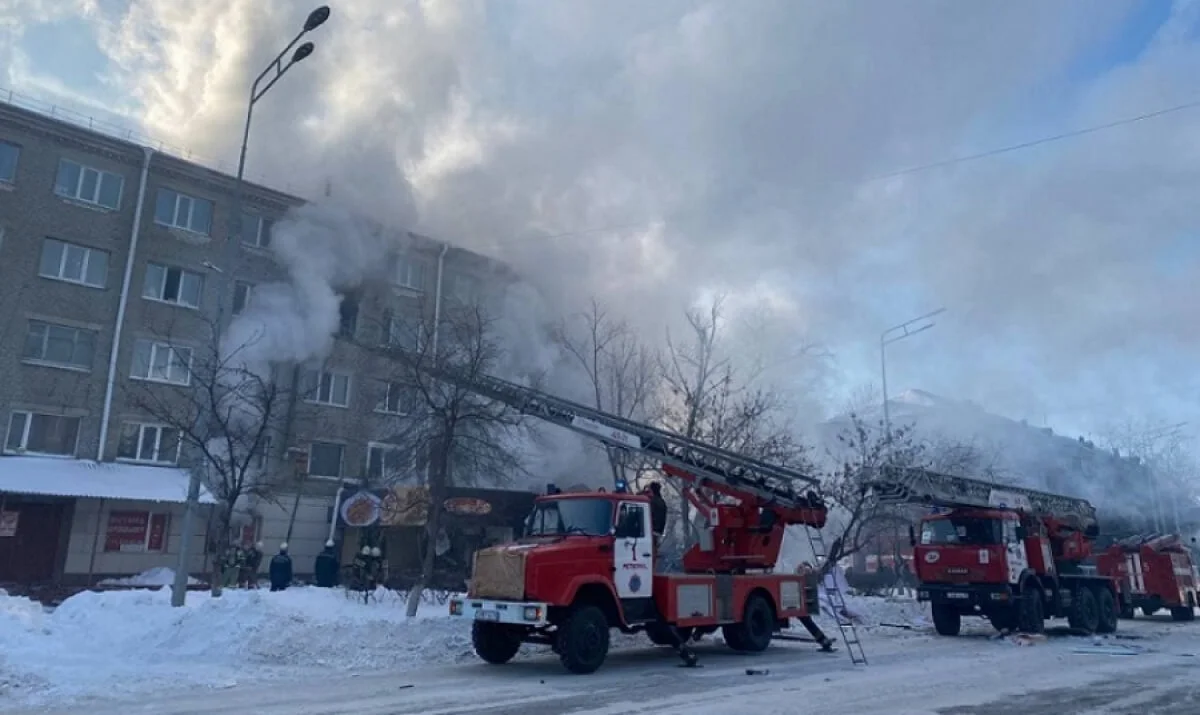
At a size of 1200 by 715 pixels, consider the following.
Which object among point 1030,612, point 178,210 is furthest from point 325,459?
point 1030,612

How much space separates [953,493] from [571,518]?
935 cm

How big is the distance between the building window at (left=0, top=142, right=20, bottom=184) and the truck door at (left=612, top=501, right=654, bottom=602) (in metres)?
22.7

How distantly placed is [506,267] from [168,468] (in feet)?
41.6

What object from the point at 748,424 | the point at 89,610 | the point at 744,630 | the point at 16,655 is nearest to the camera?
the point at 16,655

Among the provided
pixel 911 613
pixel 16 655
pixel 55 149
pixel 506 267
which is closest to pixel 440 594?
pixel 16 655

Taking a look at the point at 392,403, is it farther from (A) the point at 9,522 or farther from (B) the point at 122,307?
(A) the point at 9,522

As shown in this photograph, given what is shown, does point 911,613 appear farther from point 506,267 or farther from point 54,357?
point 54,357

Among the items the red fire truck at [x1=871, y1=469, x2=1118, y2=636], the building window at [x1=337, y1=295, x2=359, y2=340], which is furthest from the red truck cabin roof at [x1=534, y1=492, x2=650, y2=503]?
the building window at [x1=337, y1=295, x2=359, y2=340]

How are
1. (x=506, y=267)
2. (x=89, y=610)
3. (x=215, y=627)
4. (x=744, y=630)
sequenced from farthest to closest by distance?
(x=506, y=267), (x=744, y=630), (x=89, y=610), (x=215, y=627)

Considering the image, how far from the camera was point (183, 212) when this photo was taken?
27922 millimetres

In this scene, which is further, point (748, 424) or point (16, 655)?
point (748, 424)

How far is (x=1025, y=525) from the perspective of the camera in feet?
60.7

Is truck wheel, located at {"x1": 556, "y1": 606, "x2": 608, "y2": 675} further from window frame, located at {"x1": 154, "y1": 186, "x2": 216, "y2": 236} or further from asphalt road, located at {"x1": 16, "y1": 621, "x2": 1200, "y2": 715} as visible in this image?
window frame, located at {"x1": 154, "y1": 186, "x2": 216, "y2": 236}

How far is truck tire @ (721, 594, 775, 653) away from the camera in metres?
13.5
